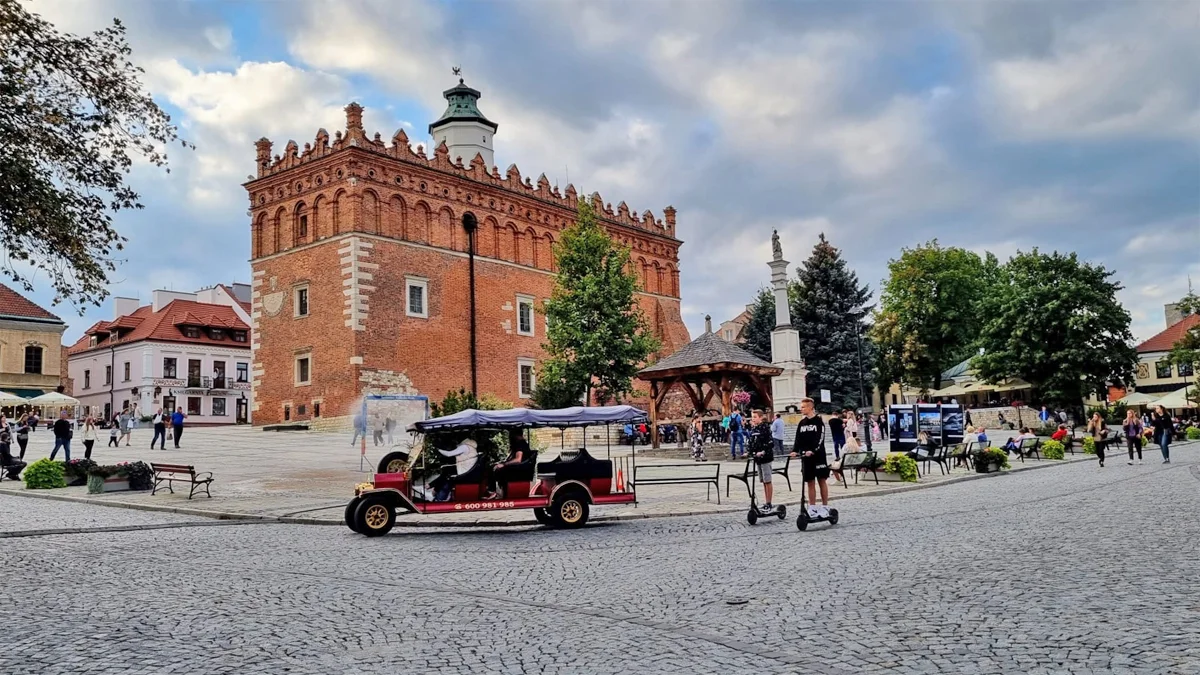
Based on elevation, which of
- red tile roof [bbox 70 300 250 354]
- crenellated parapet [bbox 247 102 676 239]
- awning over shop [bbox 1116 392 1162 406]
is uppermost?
crenellated parapet [bbox 247 102 676 239]

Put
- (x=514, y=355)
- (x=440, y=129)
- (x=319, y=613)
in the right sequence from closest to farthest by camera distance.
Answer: (x=319, y=613), (x=514, y=355), (x=440, y=129)

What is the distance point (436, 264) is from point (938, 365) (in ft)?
113

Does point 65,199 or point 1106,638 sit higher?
point 65,199

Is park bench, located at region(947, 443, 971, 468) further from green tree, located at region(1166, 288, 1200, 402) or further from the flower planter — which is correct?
green tree, located at region(1166, 288, 1200, 402)

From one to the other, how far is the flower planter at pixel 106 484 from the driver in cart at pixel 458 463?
29.7 feet

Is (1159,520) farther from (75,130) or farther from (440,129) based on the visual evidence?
(440,129)

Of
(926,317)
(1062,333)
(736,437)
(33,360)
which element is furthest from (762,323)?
(33,360)

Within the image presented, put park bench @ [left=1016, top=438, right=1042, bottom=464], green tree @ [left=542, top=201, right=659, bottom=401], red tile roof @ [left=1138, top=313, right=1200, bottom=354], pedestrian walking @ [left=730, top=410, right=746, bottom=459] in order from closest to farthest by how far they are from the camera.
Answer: park bench @ [left=1016, top=438, right=1042, bottom=464] → pedestrian walking @ [left=730, top=410, right=746, bottom=459] → green tree @ [left=542, top=201, right=659, bottom=401] → red tile roof @ [left=1138, top=313, right=1200, bottom=354]

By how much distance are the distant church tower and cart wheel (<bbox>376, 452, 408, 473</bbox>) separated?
3529cm

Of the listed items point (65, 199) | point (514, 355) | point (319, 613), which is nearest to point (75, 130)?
point (65, 199)

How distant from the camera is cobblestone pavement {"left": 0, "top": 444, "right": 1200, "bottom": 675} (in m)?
5.58

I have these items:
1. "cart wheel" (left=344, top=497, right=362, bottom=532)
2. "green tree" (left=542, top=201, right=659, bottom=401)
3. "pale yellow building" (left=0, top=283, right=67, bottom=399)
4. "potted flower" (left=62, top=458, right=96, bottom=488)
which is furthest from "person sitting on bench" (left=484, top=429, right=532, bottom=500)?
"pale yellow building" (left=0, top=283, right=67, bottom=399)

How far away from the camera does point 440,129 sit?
163ft

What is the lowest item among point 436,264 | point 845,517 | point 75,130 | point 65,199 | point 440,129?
point 845,517
